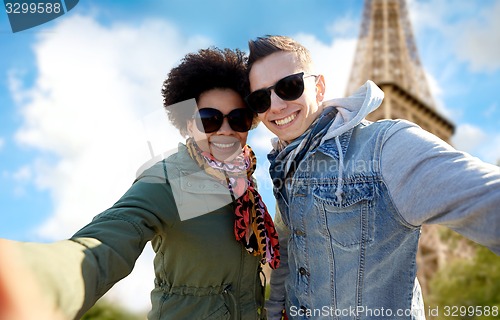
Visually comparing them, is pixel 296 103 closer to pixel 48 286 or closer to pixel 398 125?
pixel 398 125

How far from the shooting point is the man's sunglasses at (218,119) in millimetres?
2057

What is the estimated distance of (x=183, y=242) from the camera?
5.73ft

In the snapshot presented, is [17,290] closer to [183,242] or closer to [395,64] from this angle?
[183,242]

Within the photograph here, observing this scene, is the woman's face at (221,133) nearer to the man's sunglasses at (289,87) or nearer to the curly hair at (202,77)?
the curly hair at (202,77)

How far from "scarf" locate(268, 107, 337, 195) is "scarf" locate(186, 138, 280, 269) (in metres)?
0.14

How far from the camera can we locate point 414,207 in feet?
4.57

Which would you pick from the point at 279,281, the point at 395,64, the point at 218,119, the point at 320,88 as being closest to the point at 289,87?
the point at 320,88

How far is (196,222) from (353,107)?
83 centimetres

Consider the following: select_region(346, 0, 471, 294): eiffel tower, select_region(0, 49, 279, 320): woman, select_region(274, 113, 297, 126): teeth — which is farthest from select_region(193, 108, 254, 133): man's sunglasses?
select_region(346, 0, 471, 294): eiffel tower

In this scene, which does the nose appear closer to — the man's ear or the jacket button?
the man's ear

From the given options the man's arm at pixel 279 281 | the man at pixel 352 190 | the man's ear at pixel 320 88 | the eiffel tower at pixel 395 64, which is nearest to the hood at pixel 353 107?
the man at pixel 352 190

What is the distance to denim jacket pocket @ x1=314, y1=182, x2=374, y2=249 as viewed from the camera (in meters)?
1.59

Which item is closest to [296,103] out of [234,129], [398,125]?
[234,129]

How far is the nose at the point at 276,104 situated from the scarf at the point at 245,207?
0.33 metres
